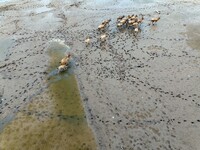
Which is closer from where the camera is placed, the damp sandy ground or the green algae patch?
the green algae patch

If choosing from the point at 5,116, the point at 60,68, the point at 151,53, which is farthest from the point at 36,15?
the point at 5,116

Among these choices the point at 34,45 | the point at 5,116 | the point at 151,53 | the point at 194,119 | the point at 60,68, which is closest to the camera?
the point at 194,119

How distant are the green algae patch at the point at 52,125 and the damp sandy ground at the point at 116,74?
6cm

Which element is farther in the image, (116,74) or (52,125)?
(116,74)

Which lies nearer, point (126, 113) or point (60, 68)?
point (126, 113)

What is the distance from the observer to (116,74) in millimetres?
15430

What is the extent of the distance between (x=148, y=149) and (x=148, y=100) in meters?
2.96

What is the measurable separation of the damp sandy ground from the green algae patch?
60mm

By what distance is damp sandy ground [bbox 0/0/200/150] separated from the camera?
11.9m

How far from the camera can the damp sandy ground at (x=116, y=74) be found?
39.1 feet

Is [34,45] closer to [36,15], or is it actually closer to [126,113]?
[36,15]

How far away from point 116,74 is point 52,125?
4.65 metres

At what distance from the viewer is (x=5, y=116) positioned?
13.1 m

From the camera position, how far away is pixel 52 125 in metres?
12.4
